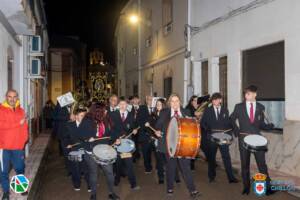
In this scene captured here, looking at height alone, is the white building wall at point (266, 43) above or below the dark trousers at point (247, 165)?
above

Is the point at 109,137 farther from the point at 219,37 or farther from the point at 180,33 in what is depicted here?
the point at 180,33

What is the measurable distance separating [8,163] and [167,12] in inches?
592

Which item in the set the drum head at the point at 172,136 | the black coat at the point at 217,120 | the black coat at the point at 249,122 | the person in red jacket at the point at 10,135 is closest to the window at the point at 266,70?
the black coat at the point at 217,120

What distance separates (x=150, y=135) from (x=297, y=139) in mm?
3268

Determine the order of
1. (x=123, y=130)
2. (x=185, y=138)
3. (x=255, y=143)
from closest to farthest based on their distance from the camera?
(x=185, y=138)
(x=255, y=143)
(x=123, y=130)

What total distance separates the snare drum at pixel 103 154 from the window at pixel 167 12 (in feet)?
44.4

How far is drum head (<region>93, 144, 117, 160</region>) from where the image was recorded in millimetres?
7547

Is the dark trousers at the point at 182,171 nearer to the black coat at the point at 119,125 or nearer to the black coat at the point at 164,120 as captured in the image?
the black coat at the point at 164,120

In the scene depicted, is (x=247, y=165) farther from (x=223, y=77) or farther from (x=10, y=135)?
(x=223, y=77)

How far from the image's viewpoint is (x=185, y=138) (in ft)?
24.7

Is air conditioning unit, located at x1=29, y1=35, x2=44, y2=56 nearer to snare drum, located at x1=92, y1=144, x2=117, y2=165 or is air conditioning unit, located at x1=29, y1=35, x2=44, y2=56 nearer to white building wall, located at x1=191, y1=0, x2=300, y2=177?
white building wall, located at x1=191, y1=0, x2=300, y2=177

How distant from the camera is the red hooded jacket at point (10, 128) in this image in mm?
7750

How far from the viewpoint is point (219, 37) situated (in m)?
14.6

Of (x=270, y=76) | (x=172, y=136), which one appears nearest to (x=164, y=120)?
(x=172, y=136)
